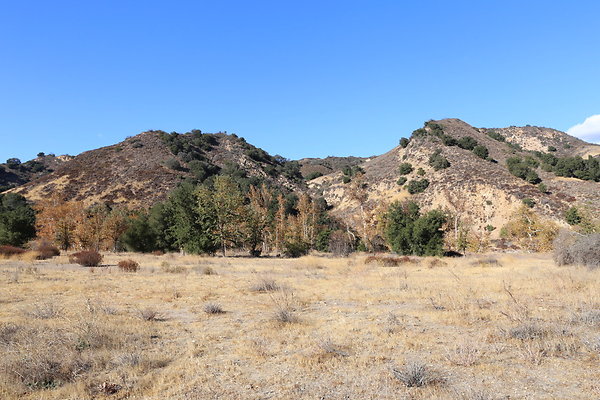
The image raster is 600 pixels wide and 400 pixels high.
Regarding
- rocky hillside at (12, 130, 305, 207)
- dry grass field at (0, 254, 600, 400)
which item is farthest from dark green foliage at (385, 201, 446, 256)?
rocky hillside at (12, 130, 305, 207)

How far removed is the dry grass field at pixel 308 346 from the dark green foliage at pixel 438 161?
61.9 metres

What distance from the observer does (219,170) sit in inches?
3647

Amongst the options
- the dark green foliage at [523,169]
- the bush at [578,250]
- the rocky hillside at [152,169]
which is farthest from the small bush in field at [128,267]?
the dark green foliage at [523,169]

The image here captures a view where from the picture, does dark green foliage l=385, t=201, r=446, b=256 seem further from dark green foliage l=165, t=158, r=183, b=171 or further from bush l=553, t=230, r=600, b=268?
dark green foliage l=165, t=158, r=183, b=171

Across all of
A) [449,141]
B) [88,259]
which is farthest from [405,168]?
[88,259]

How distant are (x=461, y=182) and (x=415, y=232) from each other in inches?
1313

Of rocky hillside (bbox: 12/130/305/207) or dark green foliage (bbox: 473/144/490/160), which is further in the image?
dark green foliage (bbox: 473/144/490/160)

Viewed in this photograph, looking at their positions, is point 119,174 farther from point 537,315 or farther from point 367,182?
point 537,315

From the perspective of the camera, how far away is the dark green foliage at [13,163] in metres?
111

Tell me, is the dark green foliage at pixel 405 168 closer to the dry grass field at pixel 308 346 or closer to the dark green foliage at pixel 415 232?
the dark green foliage at pixel 415 232

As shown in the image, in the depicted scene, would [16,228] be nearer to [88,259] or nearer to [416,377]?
[88,259]

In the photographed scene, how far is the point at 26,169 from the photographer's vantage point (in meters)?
112

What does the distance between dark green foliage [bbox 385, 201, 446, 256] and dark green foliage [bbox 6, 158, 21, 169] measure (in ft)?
409

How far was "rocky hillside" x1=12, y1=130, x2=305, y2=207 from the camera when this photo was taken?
73438 millimetres
